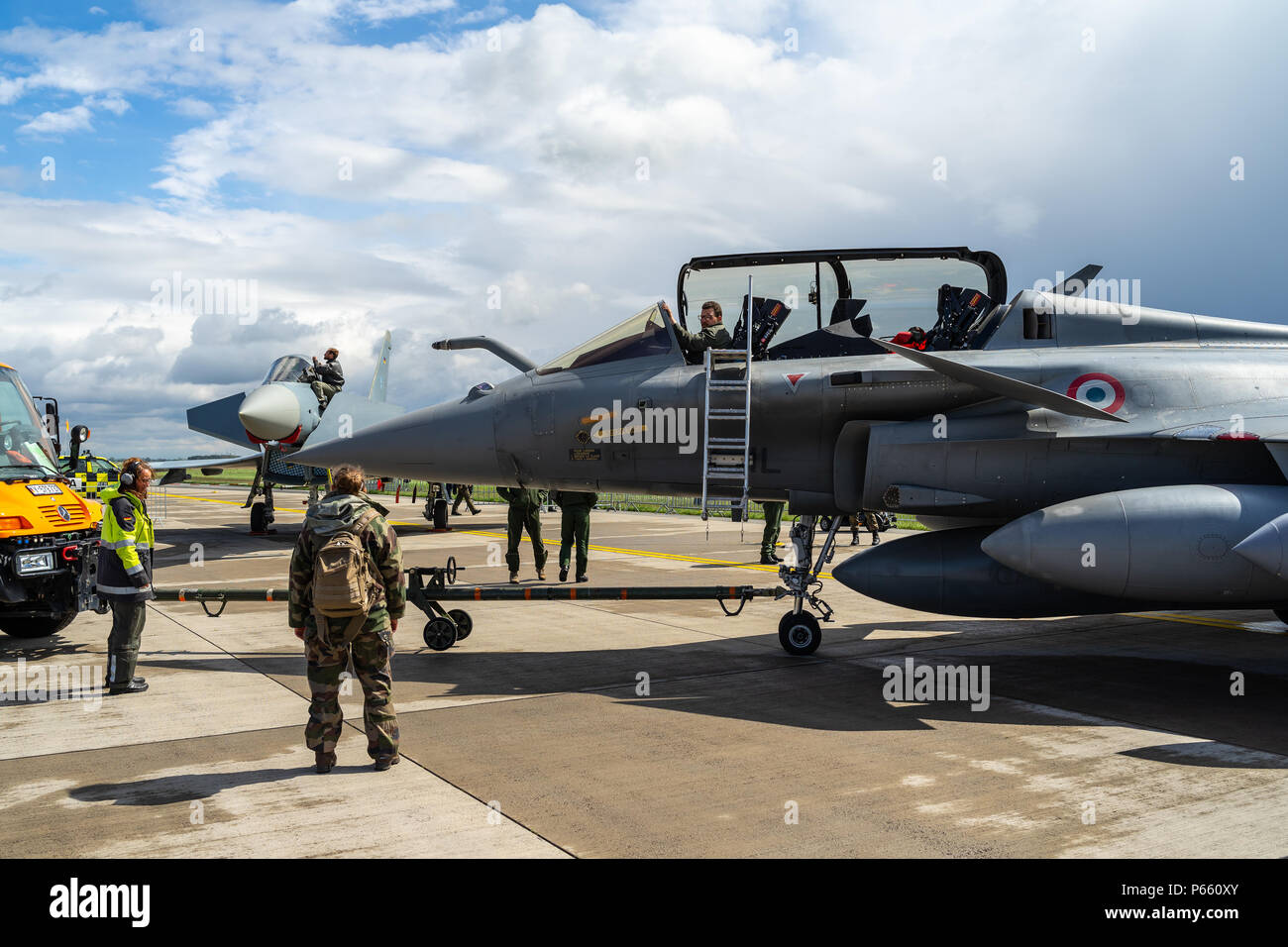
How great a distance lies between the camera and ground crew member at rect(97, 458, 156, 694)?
7.31m

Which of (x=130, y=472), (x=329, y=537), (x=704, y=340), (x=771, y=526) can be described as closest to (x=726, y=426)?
(x=704, y=340)

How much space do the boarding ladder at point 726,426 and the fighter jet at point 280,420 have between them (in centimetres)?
952

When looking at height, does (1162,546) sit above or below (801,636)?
above

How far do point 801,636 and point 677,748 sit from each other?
3102 millimetres

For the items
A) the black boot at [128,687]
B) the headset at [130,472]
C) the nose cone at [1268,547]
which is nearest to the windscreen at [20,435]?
the headset at [130,472]

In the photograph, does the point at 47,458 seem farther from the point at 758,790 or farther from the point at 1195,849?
the point at 1195,849

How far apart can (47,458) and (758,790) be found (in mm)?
8367

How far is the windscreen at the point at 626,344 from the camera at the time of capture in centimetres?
841

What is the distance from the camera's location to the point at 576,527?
1376 cm

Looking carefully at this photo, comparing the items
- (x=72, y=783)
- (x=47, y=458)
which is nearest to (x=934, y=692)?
(x=72, y=783)

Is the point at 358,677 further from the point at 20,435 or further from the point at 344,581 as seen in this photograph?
the point at 20,435

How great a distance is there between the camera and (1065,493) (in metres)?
7.58

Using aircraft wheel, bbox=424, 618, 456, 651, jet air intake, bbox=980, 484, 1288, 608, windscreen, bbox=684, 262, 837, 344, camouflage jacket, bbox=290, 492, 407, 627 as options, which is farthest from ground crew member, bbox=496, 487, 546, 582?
jet air intake, bbox=980, 484, 1288, 608

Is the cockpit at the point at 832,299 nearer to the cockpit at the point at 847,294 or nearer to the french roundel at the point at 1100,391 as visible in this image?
the cockpit at the point at 847,294
